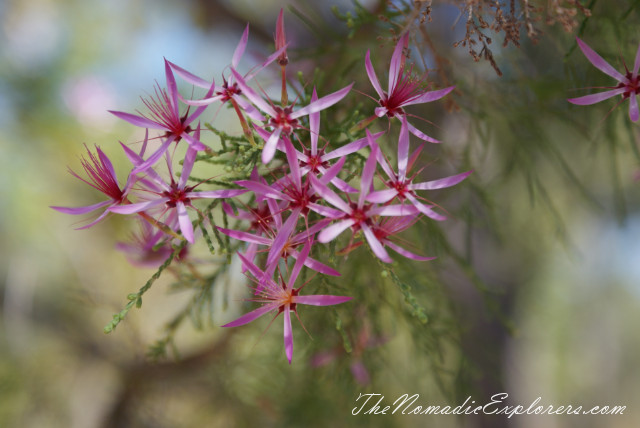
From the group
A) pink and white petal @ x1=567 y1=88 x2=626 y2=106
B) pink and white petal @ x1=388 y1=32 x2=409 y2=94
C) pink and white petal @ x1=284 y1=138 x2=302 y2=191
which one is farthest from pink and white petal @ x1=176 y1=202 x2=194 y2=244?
pink and white petal @ x1=567 y1=88 x2=626 y2=106

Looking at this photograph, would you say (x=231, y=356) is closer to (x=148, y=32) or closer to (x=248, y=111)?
(x=248, y=111)

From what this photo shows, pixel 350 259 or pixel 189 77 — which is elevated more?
pixel 189 77

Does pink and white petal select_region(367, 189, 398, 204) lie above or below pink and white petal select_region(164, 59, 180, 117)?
below

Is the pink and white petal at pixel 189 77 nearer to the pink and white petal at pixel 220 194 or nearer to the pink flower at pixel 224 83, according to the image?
the pink flower at pixel 224 83

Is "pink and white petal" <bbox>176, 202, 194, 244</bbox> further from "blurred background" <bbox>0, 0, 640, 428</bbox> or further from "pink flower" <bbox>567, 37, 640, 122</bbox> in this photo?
"pink flower" <bbox>567, 37, 640, 122</bbox>

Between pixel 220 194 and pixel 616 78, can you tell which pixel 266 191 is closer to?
pixel 220 194

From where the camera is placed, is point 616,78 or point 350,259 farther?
point 350,259

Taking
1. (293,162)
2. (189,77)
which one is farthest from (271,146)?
(189,77)

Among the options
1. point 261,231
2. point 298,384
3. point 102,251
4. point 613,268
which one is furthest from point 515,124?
point 613,268
